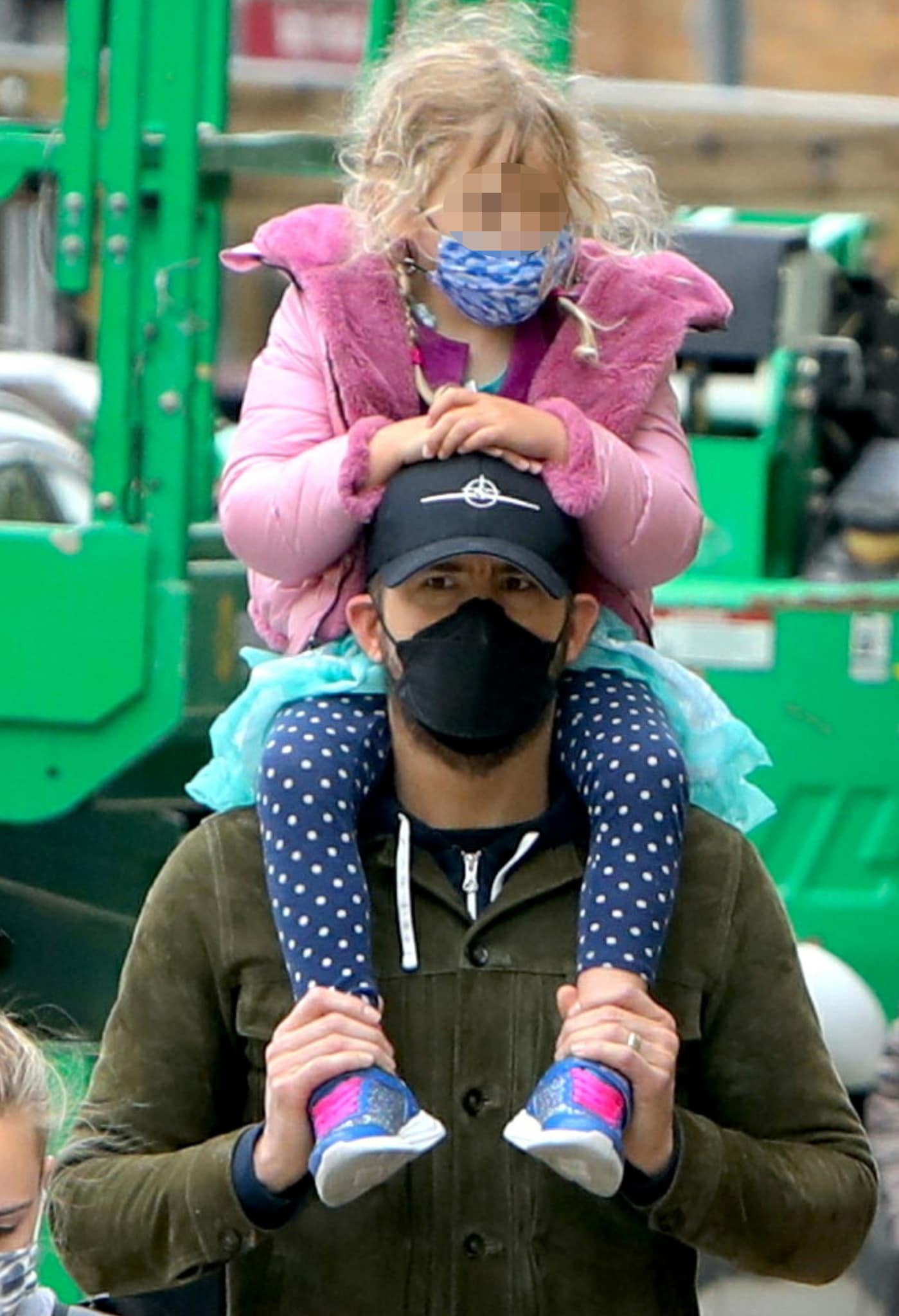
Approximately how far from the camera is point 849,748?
5891 mm

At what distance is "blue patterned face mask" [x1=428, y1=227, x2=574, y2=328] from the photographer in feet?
7.97

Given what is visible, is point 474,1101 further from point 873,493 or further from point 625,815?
point 873,493

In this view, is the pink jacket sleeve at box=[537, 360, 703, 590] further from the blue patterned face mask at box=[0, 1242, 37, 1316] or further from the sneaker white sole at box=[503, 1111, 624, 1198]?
the blue patterned face mask at box=[0, 1242, 37, 1316]

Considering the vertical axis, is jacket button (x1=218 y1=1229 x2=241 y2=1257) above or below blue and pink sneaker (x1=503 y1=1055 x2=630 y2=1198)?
below

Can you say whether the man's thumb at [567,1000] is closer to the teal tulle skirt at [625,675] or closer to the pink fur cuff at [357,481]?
the teal tulle skirt at [625,675]

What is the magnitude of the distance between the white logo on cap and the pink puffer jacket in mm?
58

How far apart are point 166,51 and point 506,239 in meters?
1.54

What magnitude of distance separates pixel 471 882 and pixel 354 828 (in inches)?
4.8

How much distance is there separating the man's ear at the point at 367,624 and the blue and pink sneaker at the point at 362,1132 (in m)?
0.42

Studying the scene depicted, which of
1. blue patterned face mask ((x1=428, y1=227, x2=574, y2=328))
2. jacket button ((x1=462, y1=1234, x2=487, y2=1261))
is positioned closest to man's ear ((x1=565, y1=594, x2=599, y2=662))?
blue patterned face mask ((x1=428, y1=227, x2=574, y2=328))

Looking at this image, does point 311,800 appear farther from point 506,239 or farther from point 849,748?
point 849,748

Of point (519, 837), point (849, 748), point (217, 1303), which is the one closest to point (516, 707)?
point (519, 837)

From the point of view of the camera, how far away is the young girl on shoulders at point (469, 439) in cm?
237

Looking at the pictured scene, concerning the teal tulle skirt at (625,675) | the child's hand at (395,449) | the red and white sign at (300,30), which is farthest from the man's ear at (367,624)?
the red and white sign at (300,30)
